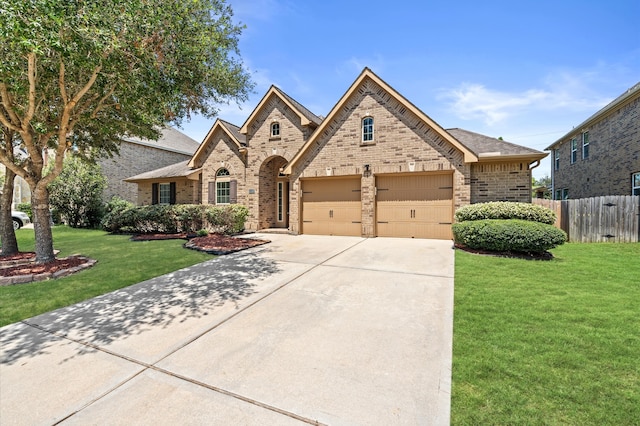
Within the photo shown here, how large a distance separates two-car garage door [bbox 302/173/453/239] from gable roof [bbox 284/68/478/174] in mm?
1118

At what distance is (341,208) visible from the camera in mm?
13133

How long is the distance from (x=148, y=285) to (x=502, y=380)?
21.3ft

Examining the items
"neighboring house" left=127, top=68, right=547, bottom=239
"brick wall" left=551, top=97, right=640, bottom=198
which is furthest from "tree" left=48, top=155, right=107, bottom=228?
"brick wall" left=551, top=97, right=640, bottom=198

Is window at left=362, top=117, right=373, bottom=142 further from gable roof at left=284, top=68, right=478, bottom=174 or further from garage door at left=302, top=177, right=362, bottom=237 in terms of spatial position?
garage door at left=302, top=177, right=362, bottom=237

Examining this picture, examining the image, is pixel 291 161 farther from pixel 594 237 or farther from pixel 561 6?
pixel 594 237

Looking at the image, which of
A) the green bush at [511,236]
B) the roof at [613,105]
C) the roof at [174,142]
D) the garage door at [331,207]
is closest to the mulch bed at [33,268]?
the garage door at [331,207]

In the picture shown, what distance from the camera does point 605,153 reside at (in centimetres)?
1577

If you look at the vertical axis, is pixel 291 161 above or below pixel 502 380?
above

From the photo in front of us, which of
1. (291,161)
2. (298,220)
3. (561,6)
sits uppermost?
(561,6)

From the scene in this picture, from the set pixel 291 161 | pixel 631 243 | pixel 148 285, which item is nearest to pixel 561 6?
pixel 631 243

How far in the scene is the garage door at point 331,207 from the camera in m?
12.9

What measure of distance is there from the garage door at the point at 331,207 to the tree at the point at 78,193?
15.6m

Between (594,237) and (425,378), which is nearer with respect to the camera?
(425,378)

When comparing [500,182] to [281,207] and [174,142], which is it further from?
[174,142]
